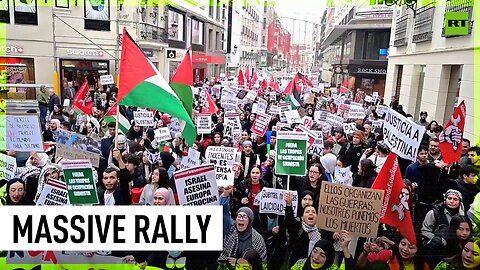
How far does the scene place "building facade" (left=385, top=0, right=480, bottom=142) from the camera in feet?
35.0

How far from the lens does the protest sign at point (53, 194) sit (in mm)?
4480

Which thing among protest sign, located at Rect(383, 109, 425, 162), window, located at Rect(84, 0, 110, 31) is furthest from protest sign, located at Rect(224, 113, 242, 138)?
window, located at Rect(84, 0, 110, 31)

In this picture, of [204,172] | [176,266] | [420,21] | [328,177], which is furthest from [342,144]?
[420,21]

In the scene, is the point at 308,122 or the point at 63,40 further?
the point at 63,40

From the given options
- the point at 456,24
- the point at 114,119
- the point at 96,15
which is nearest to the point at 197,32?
the point at 96,15

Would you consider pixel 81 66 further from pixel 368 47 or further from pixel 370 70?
pixel 368 47

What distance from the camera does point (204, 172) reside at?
4500mm

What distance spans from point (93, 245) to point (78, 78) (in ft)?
57.9

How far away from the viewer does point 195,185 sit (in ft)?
14.8

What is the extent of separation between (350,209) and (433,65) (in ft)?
36.8

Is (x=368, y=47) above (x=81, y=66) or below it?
above

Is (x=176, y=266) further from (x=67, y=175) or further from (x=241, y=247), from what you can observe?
(x=67, y=175)

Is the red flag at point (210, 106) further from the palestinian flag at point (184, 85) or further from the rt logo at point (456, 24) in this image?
the rt logo at point (456, 24)

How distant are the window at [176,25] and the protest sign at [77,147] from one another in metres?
20.3
